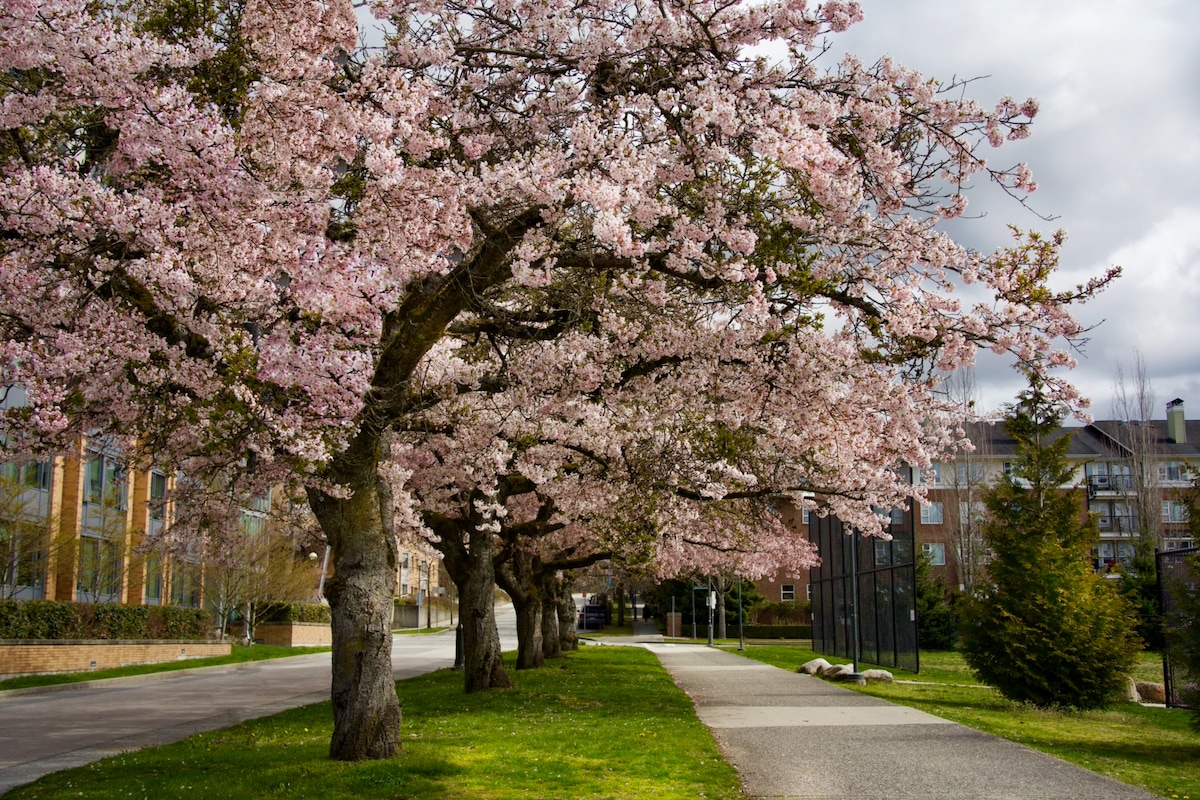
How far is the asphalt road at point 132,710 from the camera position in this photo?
40.3 ft

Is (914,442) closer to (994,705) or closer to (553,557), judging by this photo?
(994,705)

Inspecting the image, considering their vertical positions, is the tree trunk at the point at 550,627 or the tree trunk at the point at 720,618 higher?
the tree trunk at the point at 550,627

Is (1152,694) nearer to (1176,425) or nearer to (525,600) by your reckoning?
(525,600)

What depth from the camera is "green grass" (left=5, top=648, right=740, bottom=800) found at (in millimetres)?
8508

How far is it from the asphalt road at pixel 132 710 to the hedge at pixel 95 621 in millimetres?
2623

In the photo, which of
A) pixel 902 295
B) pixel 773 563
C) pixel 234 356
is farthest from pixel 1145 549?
pixel 234 356

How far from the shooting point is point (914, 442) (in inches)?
431

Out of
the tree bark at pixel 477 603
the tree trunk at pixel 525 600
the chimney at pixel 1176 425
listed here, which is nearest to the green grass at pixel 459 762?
the tree bark at pixel 477 603

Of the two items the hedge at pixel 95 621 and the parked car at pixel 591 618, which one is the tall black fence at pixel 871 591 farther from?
the parked car at pixel 591 618

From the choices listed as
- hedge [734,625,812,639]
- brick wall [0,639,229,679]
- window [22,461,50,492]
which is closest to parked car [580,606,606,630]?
hedge [734,625,812,639]

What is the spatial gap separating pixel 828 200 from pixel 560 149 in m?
2.27

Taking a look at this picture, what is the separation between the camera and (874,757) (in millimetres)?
10602

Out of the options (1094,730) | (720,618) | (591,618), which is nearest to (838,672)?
(1094,730)

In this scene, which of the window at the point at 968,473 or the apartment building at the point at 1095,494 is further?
the window at the point at 968,473
